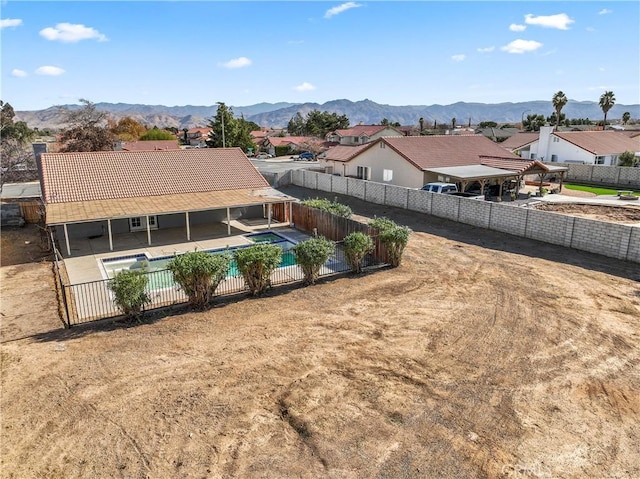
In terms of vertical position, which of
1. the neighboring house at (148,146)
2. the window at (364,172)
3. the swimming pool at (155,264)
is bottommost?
the swimming pool at (155,264)

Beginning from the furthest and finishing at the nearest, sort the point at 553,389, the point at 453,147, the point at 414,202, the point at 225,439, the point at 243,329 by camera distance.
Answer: the point at 453,147 < the point at 414,202 < the point at 243,329 < the point at 553,389 < the point at 225,439

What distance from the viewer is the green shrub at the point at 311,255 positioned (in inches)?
647

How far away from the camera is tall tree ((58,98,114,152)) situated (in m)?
49.1

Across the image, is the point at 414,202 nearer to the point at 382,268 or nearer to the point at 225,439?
the point at 382,268

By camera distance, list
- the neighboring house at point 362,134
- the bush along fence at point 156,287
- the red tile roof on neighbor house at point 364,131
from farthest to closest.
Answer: the red tile roof on neighbor house at point 364,131 → the neighboring house at point 362,134 → the bush along fence at point 156,287

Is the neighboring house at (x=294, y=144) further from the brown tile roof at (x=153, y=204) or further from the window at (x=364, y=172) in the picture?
the brown tile roof at (x=153, y=204)

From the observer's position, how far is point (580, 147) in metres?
46.6

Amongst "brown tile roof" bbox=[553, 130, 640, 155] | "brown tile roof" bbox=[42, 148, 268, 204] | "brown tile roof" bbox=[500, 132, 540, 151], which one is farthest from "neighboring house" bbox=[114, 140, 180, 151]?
"brown tile roof" bbox=[553, 130, 640, 155]

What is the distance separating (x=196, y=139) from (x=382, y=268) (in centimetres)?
9631

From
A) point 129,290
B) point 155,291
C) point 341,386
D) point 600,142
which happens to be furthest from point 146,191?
point 600,142

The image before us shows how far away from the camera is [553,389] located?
32.8 feet

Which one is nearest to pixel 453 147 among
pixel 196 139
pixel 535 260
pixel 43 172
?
pixel 535 260

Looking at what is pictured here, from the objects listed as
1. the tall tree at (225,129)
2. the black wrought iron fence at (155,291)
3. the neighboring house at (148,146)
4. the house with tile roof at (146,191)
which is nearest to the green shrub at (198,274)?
the black wrought iron fence at (155,291)

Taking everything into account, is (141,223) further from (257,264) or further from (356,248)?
(356,248)
